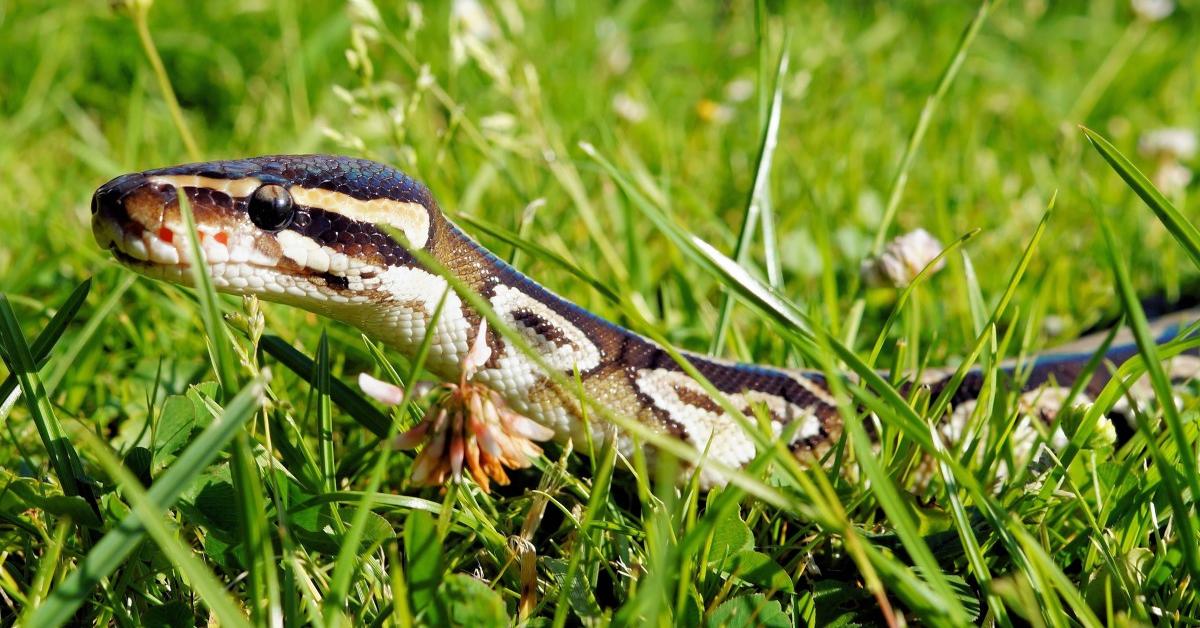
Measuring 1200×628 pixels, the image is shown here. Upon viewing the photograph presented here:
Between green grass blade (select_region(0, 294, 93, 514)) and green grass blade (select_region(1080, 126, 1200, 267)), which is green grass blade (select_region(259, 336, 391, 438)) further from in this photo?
green grass blade (select_region(1080, 126, 1200, 267))

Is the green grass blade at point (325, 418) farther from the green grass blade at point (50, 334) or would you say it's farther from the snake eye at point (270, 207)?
the green grass blade at point (50, 334)

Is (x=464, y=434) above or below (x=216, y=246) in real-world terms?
below

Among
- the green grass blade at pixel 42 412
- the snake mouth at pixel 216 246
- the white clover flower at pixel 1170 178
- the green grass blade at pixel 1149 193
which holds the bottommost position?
the white clover flower at pixel 1170 178

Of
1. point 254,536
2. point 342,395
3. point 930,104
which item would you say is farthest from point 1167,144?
point 254,536

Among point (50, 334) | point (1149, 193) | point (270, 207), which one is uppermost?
point (1149, 193)

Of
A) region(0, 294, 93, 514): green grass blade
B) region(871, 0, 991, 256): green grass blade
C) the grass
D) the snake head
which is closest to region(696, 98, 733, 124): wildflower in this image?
the grass

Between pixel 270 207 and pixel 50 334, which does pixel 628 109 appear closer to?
pixel 270 207

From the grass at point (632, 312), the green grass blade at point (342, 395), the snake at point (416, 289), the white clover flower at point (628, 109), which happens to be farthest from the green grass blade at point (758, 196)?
the white clover flower at point (628, 109)
